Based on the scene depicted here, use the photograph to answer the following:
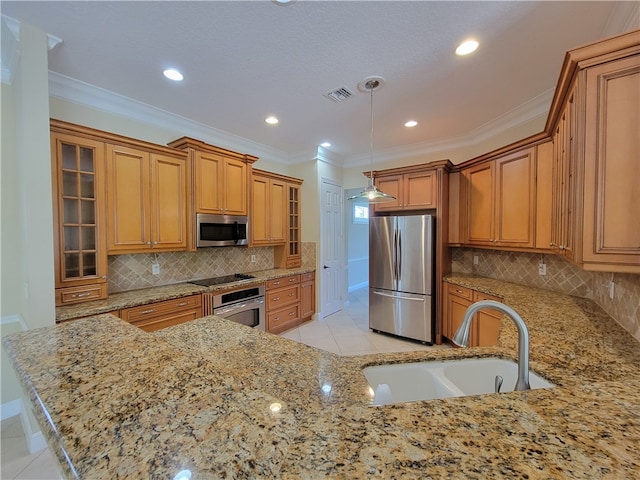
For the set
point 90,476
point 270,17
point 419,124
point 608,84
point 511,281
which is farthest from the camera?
point 419,124

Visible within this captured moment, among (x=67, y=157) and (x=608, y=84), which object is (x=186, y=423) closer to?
(x=608, y=84)

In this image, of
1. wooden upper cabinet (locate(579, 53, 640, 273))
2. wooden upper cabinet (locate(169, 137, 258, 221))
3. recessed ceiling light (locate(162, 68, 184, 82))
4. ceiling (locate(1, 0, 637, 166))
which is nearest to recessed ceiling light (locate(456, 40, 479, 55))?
ceiling (locate(1, 0, 637, 166))

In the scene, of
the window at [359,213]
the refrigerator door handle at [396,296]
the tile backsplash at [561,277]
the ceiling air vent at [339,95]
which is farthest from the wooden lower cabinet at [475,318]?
the window at [359,213]

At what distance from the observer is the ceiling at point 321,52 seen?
1.71 m

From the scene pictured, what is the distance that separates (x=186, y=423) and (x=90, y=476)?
16 cm

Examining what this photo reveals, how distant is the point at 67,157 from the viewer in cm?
232

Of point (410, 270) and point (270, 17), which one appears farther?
point (410, 270)

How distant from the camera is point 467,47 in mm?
2053

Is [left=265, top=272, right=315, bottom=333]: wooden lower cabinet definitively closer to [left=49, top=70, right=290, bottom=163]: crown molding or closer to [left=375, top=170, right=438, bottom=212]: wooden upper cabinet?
[left=375, top=170, right=438, bottom=212]: wooden upper cabinet

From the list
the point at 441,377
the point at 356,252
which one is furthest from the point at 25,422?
the point at 356,252

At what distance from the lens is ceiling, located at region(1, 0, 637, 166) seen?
1712 mm

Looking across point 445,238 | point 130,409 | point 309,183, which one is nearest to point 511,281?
point 445,238

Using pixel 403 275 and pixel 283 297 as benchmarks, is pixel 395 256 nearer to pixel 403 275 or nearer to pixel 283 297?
pixel 403 275

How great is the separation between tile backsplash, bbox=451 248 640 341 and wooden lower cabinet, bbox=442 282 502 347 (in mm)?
598
